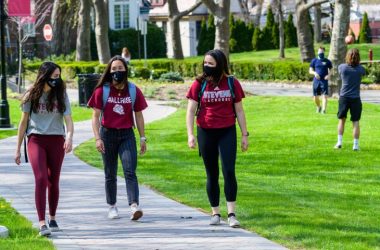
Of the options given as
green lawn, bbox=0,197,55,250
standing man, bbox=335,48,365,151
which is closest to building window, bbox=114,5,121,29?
standing man, bbox=335,48,365,151

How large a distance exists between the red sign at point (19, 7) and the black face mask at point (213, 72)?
55.4ft

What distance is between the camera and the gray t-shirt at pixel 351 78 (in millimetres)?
16234

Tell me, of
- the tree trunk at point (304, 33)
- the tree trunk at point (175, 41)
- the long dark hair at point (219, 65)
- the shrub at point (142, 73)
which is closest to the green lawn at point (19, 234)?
the long dark hair at point (219, 65)

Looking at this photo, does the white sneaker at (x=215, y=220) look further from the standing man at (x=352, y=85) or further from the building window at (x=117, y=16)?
the building window at (x=117, y=16)

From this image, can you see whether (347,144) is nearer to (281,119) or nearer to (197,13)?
(281,119)

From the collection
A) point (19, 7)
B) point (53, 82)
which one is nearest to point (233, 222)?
point (53, 82)

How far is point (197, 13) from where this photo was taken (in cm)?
7844

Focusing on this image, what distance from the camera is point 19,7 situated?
1029 inches

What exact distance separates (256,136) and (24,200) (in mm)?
8823

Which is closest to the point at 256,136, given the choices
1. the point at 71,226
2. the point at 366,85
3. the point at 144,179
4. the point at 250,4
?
the point at 144,179

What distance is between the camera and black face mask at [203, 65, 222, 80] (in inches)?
382

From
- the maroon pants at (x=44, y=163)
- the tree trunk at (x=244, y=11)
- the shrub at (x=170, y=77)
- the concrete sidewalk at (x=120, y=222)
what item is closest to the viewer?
the concrete sidewalk at (x=120, y=222)

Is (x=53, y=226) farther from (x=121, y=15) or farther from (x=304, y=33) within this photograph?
(x=121, y=15)

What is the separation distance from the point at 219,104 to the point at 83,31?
42.5 meters
